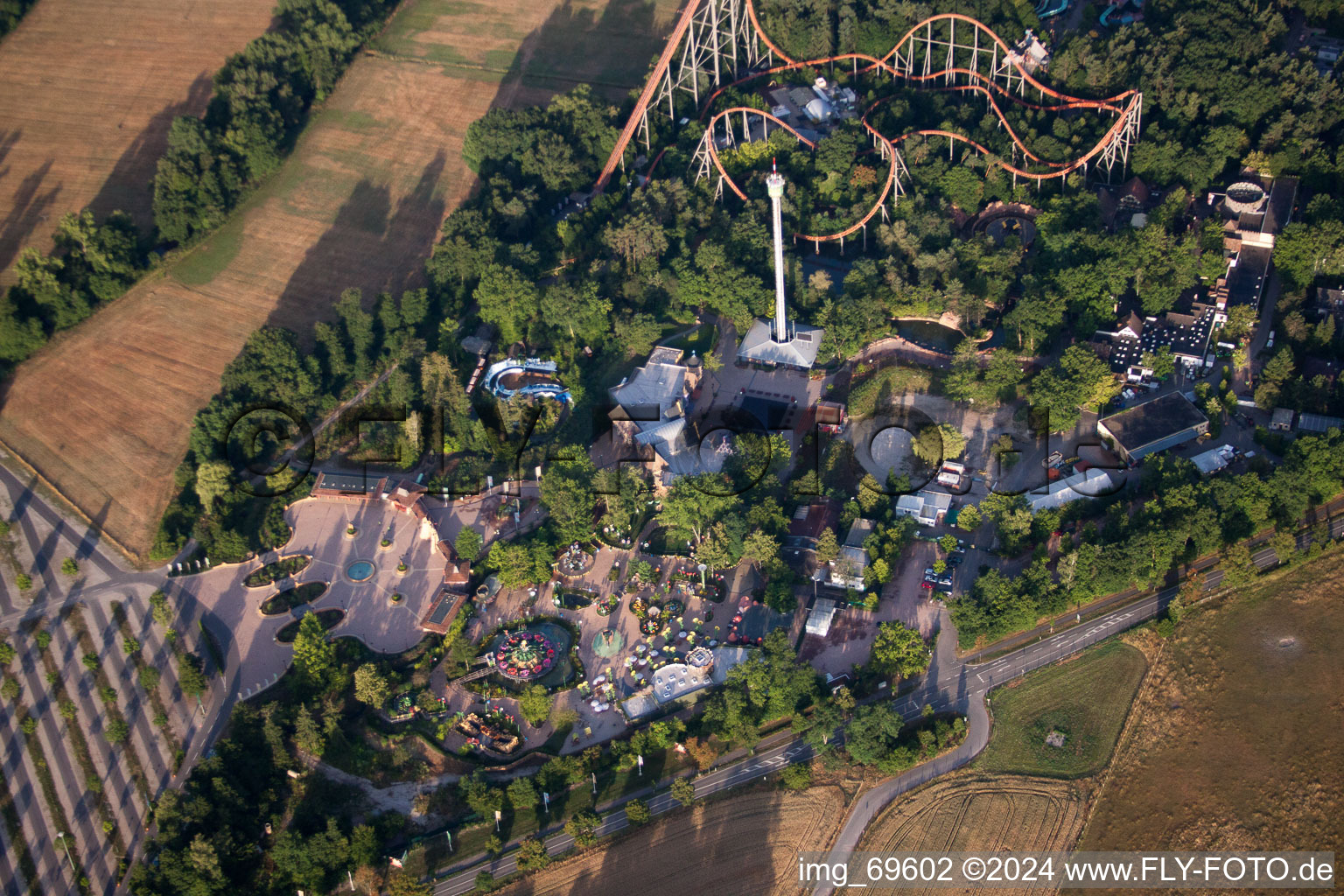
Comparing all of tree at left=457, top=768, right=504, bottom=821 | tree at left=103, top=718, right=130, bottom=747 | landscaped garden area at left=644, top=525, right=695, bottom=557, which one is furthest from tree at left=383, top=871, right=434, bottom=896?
landscaped garden area at left=644, top=525, right=695, bottom=557

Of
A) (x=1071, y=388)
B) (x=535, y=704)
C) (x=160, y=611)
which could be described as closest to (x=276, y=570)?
(x=160, y=611)

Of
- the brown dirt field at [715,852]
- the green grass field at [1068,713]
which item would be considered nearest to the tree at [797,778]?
the brown dirt field at [715,852]

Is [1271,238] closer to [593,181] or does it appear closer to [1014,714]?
[1014,714]

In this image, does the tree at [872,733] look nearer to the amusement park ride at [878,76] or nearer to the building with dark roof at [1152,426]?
the building with dark roof at [1152,426]

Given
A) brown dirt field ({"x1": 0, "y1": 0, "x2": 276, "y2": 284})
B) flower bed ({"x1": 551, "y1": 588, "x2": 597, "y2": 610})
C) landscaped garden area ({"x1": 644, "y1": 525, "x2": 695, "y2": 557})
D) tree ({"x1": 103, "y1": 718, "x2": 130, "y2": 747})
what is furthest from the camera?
brown dirt field ({"x1": 0, "y1": 0, "x2": 276, "y2": 284})

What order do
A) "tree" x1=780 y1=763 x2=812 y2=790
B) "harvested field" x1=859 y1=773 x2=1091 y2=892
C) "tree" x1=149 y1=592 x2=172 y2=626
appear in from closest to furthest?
1. "harvested field" x1=859 y1=773 x2=1091 y2=892
2. "tree" x1=780 y1=763 x2=812 y2=790
3. "tree" x1=149 y1=592 x2=172 y2=626

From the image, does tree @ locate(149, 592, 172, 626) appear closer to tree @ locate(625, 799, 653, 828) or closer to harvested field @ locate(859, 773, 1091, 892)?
tree @ locate(625, 799, 653, 828)

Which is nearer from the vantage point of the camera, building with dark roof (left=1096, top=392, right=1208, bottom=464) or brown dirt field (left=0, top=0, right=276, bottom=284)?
building with dark roof (left=1096, top=392, right=1208, bottom=464)
